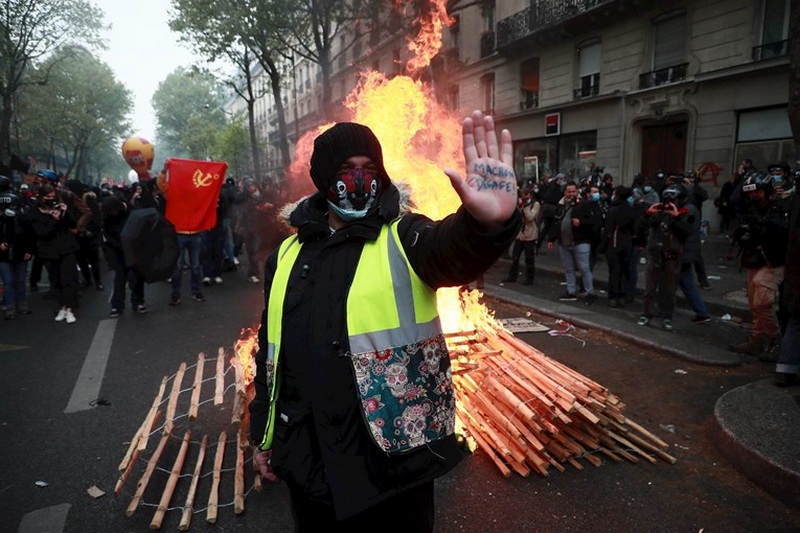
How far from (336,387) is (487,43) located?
24.1 meters

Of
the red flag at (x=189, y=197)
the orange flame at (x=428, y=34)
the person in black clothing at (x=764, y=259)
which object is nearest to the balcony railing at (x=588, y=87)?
the orange flame at (x=428, y=34)

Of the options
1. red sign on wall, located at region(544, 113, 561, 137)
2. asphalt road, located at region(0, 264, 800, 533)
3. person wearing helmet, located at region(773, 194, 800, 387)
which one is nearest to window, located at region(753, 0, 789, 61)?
red sign on wall, located at region(544, 113, 561, 137)

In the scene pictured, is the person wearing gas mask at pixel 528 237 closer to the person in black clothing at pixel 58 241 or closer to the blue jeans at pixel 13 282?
the person in black clothing at pixel 58 241

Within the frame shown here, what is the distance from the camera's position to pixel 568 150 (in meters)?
20.1

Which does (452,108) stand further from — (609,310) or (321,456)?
(321,456)

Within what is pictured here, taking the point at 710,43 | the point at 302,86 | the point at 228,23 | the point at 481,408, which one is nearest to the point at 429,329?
the point at 481,408

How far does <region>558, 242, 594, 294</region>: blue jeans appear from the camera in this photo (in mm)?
8453

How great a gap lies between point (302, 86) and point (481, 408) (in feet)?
168

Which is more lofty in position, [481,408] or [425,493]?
[425,493]

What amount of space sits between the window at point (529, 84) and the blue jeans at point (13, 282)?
19302 mm

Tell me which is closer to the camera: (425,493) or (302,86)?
(425,493)

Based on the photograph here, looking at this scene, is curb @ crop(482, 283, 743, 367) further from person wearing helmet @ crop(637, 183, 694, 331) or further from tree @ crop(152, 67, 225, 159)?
tree @ crop(152, 67, 225, 159)

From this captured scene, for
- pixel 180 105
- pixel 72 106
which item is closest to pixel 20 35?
pixel 72 106

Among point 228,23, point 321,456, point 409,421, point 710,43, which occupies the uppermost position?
point 228,23
